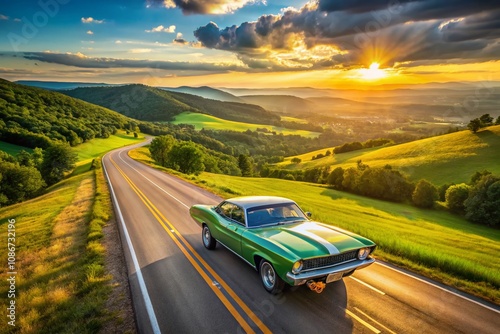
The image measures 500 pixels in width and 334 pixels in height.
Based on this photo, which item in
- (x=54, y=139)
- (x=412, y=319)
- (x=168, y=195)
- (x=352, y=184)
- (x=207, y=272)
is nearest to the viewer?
(x=412, y=319)

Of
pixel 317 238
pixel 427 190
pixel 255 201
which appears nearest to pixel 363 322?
pixel 317 238

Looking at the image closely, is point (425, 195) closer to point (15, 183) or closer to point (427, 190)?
point (427, 190)

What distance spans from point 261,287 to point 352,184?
177ft

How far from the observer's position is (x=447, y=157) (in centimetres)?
6669

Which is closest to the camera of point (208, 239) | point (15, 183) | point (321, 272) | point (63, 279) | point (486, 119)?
point (321, 272)

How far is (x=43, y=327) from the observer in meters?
5.92

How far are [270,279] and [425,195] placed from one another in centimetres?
5018

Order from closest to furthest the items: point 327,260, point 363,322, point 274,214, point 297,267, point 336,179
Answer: point 363,322 → point 297,267 → point 327,260 → point 274,214 → point 336,179

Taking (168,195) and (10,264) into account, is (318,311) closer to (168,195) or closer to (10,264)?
(10,264)

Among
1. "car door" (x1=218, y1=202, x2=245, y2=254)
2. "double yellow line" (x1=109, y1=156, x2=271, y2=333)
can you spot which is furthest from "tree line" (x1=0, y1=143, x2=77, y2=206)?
"car door" (x1=218, y1=202, x2=245, y2=254)

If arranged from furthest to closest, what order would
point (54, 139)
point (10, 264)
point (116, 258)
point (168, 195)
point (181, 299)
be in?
1. point (54, 139)
2. point (168, 195)
3. point (10, 264)
4. point (116, 258)
5. point (181, 299)

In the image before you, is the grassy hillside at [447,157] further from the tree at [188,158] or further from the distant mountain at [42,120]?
the distant mountain at [42,120]

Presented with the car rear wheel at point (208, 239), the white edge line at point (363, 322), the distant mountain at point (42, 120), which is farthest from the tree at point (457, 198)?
the distant mountain at point (42, 120)

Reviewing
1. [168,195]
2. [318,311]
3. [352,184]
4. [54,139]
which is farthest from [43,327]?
[54,139]
